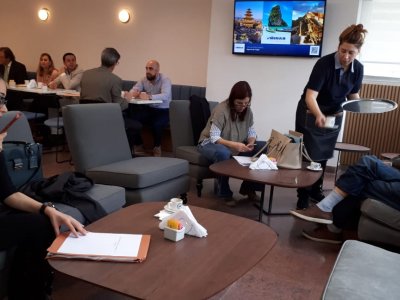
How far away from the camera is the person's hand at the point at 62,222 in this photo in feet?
5.02

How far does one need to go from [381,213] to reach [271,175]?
746 millimetres

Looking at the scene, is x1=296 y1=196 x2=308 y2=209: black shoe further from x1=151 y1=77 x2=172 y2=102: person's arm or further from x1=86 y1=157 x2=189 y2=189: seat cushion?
x1=151 y1=77 x2=172 y2=102: person's arm

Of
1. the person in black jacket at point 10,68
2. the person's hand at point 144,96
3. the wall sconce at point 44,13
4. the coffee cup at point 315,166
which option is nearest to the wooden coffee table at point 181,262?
the coffee cup at point 315,166

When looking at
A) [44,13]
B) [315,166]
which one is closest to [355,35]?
[315,166]

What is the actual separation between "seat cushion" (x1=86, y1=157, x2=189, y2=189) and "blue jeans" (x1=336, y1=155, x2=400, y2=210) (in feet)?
3.88

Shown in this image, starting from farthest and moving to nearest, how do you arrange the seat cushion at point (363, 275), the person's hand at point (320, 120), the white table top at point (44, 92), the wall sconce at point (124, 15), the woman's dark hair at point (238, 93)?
the wall sconce at point (124, 15)
the white table top at point (44, 92)
the woman's dark hair at point (238, 93)
the person's hand at point (320, 120)
the seat cushion at point (363, 275)

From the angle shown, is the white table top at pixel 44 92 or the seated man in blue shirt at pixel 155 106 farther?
the seated man in blue shirt at pixel 155 106

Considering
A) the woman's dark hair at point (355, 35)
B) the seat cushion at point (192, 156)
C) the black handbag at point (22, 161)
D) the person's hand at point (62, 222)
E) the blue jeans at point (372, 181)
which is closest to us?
the person's hand at point (62, 222)

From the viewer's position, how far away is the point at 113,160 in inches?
115

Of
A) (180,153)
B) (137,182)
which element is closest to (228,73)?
(180,153)

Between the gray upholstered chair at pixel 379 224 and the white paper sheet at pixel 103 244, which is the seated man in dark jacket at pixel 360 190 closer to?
the gray upholstered chair at pixel 379 224

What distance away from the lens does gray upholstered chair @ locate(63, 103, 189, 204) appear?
104 inches

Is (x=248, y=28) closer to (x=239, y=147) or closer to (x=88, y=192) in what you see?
(x=239, y=147)

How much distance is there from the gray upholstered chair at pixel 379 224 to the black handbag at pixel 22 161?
6.41 feet
